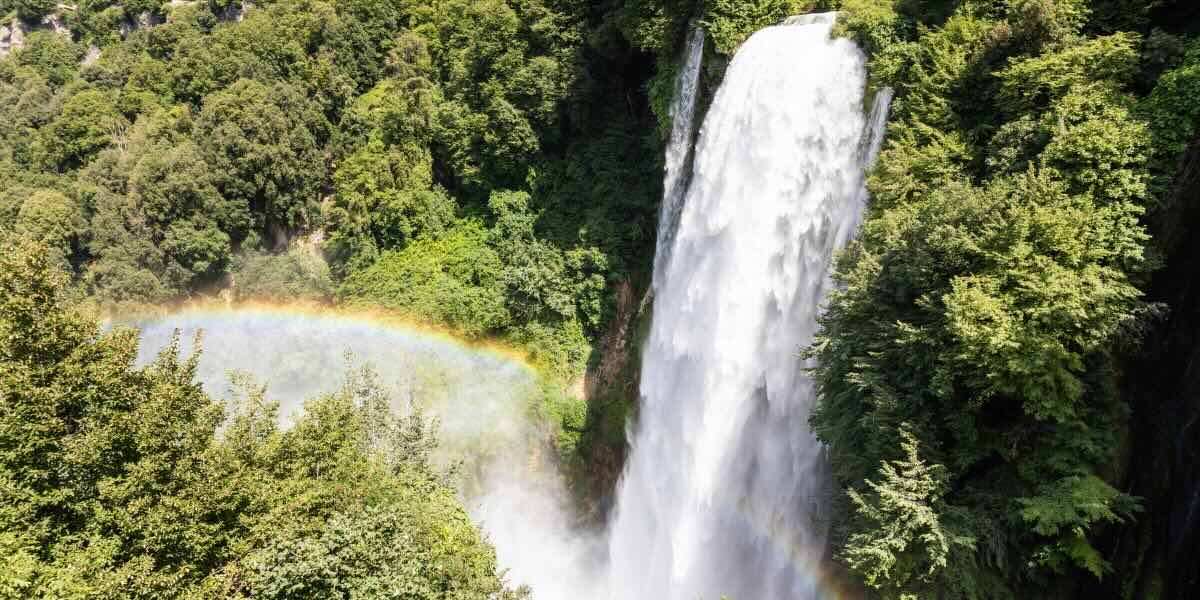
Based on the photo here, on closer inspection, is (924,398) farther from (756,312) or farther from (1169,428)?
(756,312)

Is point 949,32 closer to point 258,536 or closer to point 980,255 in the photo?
point 980,255

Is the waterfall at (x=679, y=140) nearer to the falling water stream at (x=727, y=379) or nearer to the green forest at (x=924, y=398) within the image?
the falling water stream at (x=727, y=379)

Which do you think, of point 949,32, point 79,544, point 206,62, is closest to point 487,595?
point 79,544

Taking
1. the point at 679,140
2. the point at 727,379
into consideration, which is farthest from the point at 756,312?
the point at 679,140

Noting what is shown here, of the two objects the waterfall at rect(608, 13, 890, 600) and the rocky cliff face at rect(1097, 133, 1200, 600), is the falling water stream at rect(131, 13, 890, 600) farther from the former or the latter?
the rocky cliff face at rect(1097, 133, 1200, 600)

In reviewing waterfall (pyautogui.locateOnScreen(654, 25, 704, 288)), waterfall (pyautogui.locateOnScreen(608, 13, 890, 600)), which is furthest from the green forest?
waterfall (pyautogui.locateOnScreen(608, 13, 890, 600))
